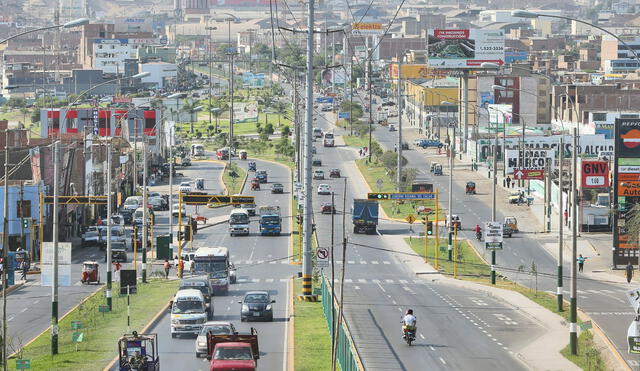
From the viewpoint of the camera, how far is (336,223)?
4131 inches

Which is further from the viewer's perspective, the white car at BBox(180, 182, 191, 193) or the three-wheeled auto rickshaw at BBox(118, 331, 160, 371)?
the white car at BBox(180, 182, 191, 193)

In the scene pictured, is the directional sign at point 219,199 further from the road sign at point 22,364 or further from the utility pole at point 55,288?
the road sign at point 22,364

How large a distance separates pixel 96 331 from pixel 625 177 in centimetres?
3588

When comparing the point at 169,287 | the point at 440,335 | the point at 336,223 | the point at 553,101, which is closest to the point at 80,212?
the point at 336,223

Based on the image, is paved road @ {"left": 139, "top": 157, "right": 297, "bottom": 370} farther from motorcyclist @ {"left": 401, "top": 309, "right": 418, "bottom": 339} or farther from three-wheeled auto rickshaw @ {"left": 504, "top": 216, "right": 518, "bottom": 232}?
three-wheeled auto rickshaw @ {"left": 504, "top": 216, "right": 518, "bottom": 232}

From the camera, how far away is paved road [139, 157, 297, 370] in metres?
47.8

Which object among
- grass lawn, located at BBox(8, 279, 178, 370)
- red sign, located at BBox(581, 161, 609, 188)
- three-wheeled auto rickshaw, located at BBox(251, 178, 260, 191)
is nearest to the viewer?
grass lawn, located at BBox(8, 279, 178, 370)

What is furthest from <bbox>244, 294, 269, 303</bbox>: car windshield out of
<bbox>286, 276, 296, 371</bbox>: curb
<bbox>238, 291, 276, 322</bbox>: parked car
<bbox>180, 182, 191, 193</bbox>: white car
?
<bbox>180, 182, 191, 193</bbox>: white car

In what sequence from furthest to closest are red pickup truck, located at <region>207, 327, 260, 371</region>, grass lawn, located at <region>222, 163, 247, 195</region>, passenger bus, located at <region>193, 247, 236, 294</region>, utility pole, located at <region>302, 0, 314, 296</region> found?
grass lawn, located at <region>222, 163, 247, 195</region> < passenger bus, located at <region>193, 247, 236, 294</region> < utility pole, located at <region>302, 0, 314, 296</region> < red pickup truck, located at <region>207, 327, 260, 371</region>

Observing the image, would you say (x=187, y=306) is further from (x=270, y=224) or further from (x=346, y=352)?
(x=270, y=224)

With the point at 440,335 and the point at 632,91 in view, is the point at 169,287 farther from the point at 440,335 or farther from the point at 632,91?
the point at 632,91

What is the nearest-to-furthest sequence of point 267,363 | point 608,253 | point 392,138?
point 267,363
point 608,253
point 392,138

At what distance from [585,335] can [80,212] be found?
57.4 metres

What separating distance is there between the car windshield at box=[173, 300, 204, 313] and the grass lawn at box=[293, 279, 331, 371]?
358 cm
